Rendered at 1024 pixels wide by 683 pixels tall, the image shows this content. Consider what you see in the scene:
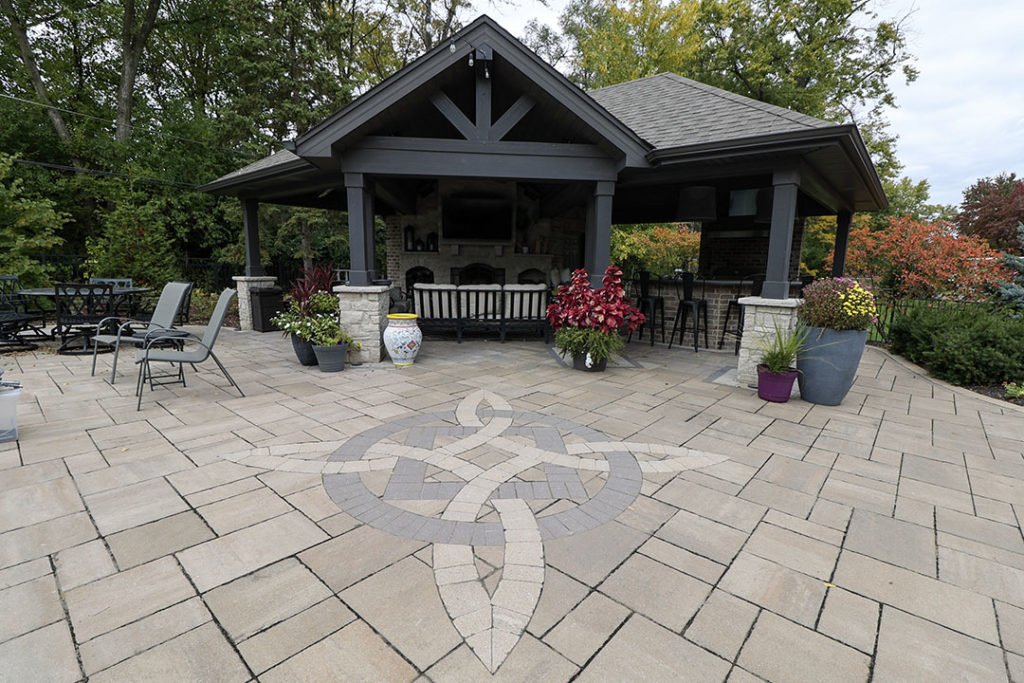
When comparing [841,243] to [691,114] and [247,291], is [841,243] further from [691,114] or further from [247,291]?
[247,291]

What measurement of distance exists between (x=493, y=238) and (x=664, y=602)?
7929 millimetres

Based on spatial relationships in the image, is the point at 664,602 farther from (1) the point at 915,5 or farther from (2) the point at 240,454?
(1) the point at 915,5

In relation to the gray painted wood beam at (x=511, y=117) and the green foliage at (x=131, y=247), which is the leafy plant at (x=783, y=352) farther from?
the green foliage at (x=131, y=247)

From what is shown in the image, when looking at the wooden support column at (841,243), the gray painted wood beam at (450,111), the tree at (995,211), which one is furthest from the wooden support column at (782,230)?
the tree at (995,211)

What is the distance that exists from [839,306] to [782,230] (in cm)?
100

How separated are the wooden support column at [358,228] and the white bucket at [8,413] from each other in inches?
113

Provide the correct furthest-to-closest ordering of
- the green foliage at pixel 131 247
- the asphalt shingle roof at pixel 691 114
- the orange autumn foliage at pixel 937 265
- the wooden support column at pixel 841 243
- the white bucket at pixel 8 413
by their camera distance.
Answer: the green foliage at pixel 131 247
the wooden support column at pixel 841 243
the orange autumn foliage at pixel 937 265
the asphalt shingle roof at pixel 691 114
the white bucket at pixel 8 413

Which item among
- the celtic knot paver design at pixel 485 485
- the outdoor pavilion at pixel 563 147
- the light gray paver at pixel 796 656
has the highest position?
the outdoor pavilion at pixel 563 147

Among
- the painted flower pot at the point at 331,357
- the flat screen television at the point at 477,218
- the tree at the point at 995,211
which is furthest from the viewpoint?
the tree at the point at 995,211

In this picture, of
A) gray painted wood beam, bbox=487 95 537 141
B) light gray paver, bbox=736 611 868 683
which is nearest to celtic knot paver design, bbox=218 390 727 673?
light gray paver, bbox=736 611 868 683

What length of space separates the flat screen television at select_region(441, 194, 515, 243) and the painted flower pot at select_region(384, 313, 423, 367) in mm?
3987

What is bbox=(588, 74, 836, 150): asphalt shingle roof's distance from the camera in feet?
15.3

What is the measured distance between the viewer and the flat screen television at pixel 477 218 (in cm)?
881

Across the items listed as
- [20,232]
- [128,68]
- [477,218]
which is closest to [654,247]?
[477,218]
